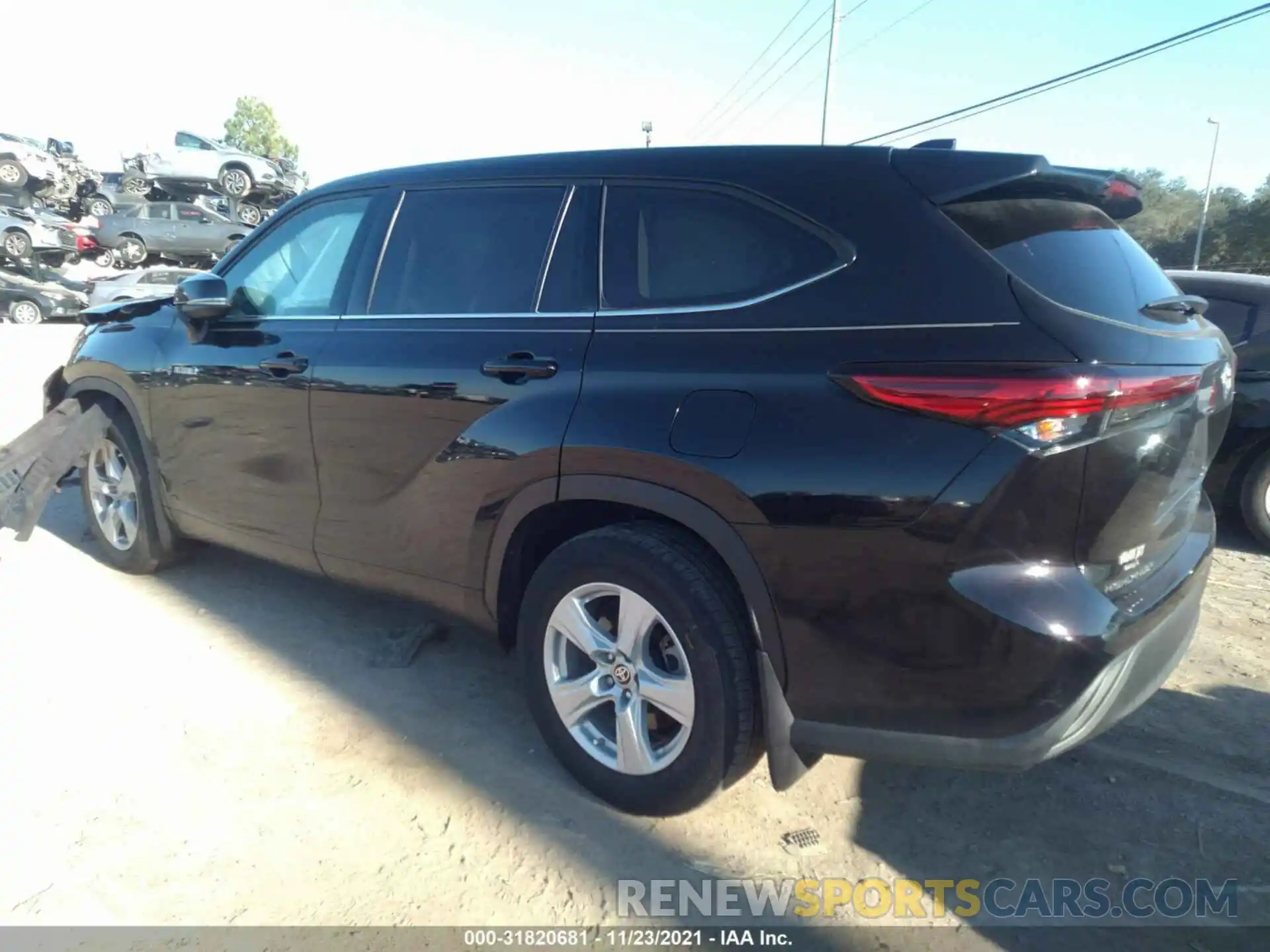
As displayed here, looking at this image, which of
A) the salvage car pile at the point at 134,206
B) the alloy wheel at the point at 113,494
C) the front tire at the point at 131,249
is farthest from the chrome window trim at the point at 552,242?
the front tire at the point at 131,249

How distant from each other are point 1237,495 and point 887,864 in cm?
403

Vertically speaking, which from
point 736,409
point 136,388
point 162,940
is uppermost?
Answer: point 736,409

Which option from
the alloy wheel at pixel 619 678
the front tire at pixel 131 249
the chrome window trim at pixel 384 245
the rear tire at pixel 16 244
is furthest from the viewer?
the front tire at pixel 131 249

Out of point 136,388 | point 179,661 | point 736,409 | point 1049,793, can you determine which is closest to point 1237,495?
point 1049,793

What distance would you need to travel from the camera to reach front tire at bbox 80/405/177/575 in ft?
14.3

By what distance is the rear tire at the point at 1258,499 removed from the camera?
16.9 feet

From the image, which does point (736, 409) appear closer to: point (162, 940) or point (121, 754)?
point (162, 940)

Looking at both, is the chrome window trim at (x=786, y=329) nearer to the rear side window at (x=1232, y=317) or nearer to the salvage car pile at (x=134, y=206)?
the rear side window at (x=1232, y=317)

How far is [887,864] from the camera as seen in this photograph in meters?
2.54

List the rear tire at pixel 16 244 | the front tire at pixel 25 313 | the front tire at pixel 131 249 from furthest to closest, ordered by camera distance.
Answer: the front tire at pixel 131 249 → the rear tire at pixel 16 244 → the front tire at pixel 25 313

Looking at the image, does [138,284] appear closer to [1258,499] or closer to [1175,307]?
[1258,499]

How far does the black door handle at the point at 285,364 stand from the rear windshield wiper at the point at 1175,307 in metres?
2.77

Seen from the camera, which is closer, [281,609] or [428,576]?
[428,576]

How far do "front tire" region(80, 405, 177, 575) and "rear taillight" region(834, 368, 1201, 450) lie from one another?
372 cm
